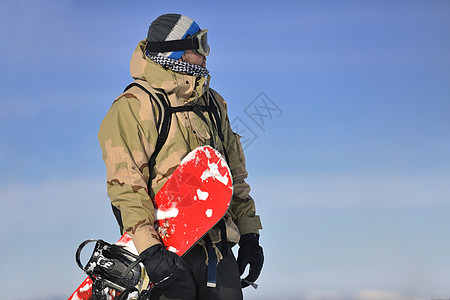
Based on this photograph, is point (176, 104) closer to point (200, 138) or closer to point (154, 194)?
point (200, 138)

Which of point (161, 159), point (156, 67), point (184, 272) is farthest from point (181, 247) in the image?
point (156, 67)

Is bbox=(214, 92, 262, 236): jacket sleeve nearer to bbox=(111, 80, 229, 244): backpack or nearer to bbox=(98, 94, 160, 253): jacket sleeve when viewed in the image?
bbox=(111, 80, 229, 244): backpack

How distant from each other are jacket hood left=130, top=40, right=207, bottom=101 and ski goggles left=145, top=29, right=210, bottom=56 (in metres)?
0.08

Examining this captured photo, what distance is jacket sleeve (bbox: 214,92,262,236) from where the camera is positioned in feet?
12.1

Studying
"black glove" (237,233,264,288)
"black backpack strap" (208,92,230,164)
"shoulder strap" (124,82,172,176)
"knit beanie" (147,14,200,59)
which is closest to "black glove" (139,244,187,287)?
"shoulder strap" (124,82,172,176)

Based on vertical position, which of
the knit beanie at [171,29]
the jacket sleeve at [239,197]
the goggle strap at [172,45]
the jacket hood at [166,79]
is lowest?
the jacket sleeve at [239,197]

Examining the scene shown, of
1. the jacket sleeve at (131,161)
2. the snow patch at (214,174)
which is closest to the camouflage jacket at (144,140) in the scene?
the jacket sleeve at (131,161)

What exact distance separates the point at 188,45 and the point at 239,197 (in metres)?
0.99

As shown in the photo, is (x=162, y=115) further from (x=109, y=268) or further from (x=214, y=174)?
(x=109, y=268)

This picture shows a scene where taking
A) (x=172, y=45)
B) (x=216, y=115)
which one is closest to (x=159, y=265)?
(x=216, y=115)

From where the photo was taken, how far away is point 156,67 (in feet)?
11.0

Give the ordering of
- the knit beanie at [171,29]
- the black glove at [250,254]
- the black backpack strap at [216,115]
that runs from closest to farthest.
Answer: the knit beanie at [171,29] → the black backpack strap at [216,115] → the black glove at [250,254]

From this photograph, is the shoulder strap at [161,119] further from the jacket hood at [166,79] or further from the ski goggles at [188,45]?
the ski goggles at [188,45]

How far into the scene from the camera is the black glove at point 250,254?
3.67m
